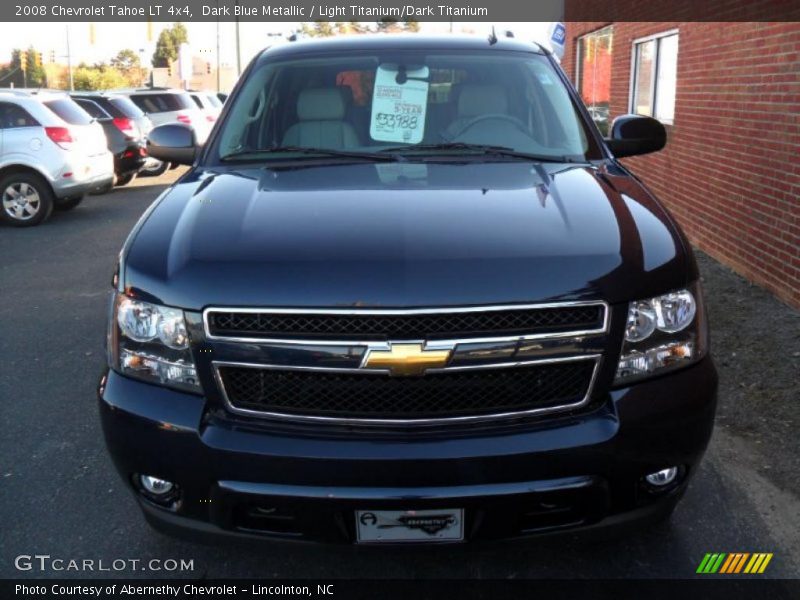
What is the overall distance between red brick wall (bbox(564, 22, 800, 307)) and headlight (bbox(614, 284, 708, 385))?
152 inches

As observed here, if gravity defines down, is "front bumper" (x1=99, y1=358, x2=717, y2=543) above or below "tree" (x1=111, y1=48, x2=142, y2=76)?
below

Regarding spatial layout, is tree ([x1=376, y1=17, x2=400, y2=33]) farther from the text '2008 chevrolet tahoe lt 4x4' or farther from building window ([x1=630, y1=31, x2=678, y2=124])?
the text '2008 chevrolet tahoe lt 4x4'

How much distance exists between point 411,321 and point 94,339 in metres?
4.19

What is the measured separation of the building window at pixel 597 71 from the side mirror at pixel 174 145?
31.6 ft

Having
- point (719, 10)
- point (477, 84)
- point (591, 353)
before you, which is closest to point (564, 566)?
point (591, 353)

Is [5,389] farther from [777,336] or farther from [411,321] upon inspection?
[777,336]

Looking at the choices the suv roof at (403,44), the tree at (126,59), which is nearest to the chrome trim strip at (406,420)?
the suv roof at (403,44)

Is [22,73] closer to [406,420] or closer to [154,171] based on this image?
[154,171]

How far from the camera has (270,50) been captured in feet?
14.5

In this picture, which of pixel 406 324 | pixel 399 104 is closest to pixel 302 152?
pixel 399 104

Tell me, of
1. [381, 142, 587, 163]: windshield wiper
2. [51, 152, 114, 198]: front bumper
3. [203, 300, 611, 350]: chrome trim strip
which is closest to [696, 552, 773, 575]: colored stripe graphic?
[203, 300, 611, 350]: chrome trim strip

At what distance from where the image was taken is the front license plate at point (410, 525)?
2.43 m

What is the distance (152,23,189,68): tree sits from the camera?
79188 mm

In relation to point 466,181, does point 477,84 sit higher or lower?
higher
